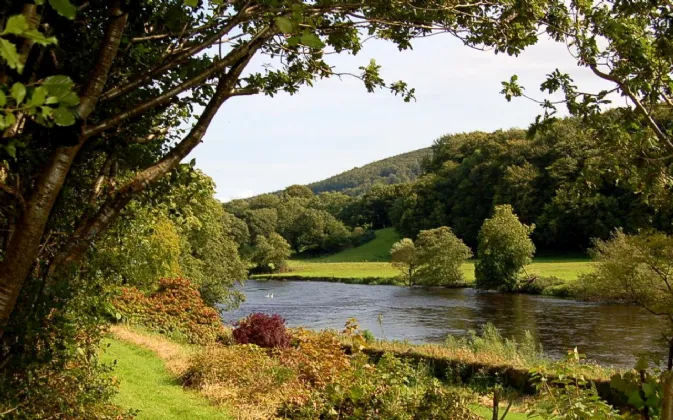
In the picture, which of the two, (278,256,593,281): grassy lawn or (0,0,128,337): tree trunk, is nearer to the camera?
(0,0,128,337): tree trunk

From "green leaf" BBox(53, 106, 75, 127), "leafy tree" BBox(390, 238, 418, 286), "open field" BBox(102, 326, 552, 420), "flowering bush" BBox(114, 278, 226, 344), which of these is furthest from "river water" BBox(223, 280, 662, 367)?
"green leaf" BBox(53, 106, 75, 127)

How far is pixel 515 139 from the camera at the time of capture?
269 ft

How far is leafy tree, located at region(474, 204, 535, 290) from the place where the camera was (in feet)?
145

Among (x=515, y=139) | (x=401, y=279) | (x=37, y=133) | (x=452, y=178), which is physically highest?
(x=515, y=139)

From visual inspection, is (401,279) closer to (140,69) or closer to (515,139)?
(515,139)

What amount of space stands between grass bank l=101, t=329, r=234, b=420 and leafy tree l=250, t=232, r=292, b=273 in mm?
58132

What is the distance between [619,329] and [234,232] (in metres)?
61.9

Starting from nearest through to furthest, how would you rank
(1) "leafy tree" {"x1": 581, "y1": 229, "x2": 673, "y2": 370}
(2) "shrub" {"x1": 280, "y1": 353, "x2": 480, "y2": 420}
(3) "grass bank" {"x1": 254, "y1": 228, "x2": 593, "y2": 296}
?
(1) "leafy tree" {"x1": 581, "y1": 229, "x2": 673, "y2": 370}, (2) "shrub" {"x1": 280, "y1": 353, "x2": 480, "y2": 420}, (3) "grass bank" {"x1": 254, "y1": 228, "x2": 593, "y2": 296}

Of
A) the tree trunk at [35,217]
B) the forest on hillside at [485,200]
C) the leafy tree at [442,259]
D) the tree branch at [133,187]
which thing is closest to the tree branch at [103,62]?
the tree trunk at [35,217]

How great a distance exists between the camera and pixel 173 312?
19016mm

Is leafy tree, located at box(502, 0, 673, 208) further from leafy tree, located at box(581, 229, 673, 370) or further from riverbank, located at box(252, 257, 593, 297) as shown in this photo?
riverbank, located at box(252, 257, 593, 297)

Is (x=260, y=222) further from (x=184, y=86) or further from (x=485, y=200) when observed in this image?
(x=184, y=86)

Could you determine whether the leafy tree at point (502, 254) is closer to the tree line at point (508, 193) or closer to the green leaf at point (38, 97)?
the tree line at point (508, 193)

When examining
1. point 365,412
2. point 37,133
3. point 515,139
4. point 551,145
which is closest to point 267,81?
point 37,133
